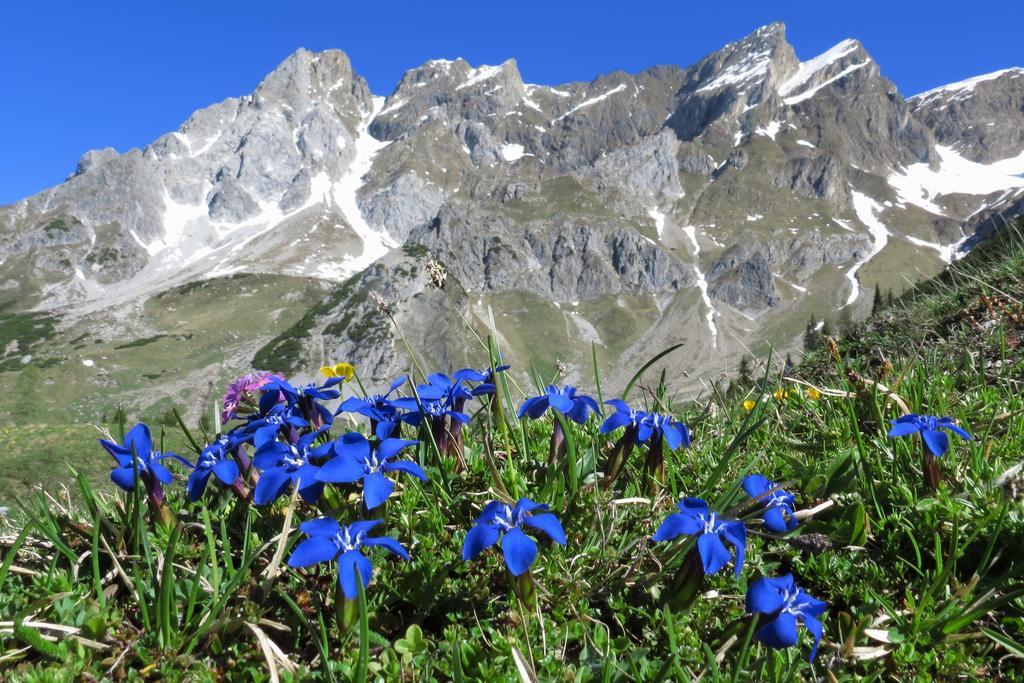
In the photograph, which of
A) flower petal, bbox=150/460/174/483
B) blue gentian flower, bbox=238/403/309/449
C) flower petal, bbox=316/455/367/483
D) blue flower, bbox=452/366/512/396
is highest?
blue flower, bbox=452/366/512/396

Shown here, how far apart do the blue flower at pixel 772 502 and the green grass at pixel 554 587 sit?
9cm

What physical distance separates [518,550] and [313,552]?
697mm

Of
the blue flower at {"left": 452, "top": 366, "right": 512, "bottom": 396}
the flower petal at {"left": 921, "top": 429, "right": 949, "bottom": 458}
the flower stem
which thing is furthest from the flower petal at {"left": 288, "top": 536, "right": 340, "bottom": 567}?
the flower stem

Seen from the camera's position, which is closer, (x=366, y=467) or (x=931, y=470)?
(x=366, y=467)

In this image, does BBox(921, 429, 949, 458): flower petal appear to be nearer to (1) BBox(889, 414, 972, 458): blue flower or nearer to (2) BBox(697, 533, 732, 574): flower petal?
(1) BBox(889, 414, 972, 458): blue flower

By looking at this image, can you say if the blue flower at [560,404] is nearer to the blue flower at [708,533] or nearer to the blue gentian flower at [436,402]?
the blue gentian flower at [436,402]

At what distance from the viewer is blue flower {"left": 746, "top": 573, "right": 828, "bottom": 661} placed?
1888 millimetres

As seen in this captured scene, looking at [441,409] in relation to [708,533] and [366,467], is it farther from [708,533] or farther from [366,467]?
[708,533]

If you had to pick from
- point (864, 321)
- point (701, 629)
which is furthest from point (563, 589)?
point (864, 321)

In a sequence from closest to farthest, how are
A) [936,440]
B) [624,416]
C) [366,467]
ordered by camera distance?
[366,467] < [936,440] < [624,416]

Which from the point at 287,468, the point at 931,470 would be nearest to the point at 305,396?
the point at 287,468

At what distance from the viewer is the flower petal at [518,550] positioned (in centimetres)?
206

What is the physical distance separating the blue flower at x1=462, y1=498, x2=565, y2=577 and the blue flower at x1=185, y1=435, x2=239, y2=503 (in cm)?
109

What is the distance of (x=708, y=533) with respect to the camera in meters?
2.12
